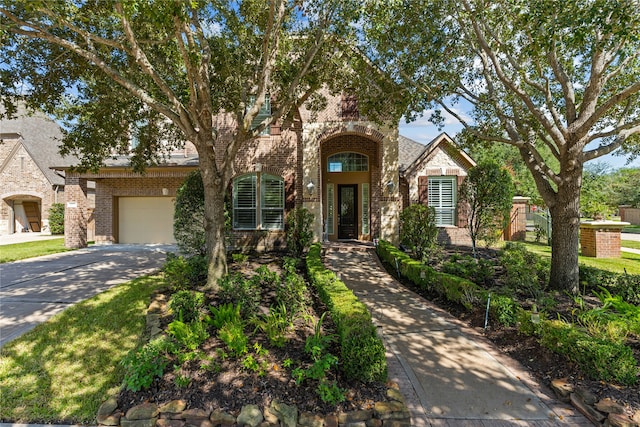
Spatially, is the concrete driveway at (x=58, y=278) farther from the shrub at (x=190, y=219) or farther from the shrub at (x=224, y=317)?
the shrub at (x=224, y=317)

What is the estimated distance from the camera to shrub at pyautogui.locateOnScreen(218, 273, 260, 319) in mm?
4961

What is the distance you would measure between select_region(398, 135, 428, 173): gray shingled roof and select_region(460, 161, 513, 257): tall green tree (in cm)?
482

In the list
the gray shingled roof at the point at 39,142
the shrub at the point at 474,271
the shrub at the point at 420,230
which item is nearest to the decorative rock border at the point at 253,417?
the shrub at the point at 474,271

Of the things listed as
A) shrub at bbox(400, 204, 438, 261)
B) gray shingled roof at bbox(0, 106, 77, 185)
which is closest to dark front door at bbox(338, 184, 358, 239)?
shrub at bbox(400, 204, 438, 261)

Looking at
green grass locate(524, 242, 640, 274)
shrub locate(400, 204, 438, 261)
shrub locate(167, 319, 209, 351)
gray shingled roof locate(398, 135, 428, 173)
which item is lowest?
green grass locate(524, 242, 640, 274)

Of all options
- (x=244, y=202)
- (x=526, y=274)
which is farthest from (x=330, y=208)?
(x=526, y=274)

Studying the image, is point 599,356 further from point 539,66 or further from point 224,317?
point 539,66

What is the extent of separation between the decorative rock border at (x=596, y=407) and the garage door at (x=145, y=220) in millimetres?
15297

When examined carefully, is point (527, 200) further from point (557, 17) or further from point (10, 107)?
point (10, 107)

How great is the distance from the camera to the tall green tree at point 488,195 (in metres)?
8.90

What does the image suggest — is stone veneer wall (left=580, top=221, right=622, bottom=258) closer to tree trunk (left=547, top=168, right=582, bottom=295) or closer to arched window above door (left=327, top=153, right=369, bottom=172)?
tree trunk (left=547, top=168, right=582, bottom=295)

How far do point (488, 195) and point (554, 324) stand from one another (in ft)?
18.6

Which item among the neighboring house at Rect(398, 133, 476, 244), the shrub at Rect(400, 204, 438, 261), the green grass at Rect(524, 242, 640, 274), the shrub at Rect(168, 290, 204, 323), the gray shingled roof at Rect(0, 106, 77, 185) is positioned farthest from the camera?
the gray shingled roof at Rect(0, 106, 77, 185)

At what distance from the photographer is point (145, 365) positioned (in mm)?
3344
